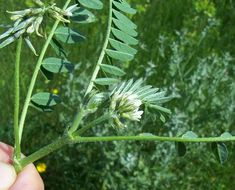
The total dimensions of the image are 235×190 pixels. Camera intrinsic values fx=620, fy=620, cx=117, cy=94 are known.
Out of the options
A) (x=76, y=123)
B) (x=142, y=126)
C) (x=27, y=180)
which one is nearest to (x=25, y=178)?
(x=27, y=180)

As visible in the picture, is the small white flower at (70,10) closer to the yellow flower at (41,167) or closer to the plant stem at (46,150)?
the plant stem at (46,150)

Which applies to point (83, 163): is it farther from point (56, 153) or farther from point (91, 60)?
point (91, 60)

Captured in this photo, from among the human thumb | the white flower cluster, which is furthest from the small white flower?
the human thumb

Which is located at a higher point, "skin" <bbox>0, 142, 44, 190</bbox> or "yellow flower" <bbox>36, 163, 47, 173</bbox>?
"skin" <bbox>0, 142, 44, 190</bbox>

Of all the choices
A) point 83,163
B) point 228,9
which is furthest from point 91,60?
point 228,9

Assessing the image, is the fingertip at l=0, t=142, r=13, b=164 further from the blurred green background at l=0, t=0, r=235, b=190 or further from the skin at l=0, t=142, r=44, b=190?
the blurred green background at l=0, t=0, r=235, b=190

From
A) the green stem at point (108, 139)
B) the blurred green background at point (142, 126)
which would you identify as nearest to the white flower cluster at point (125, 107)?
the green stem at point (108, 139)
